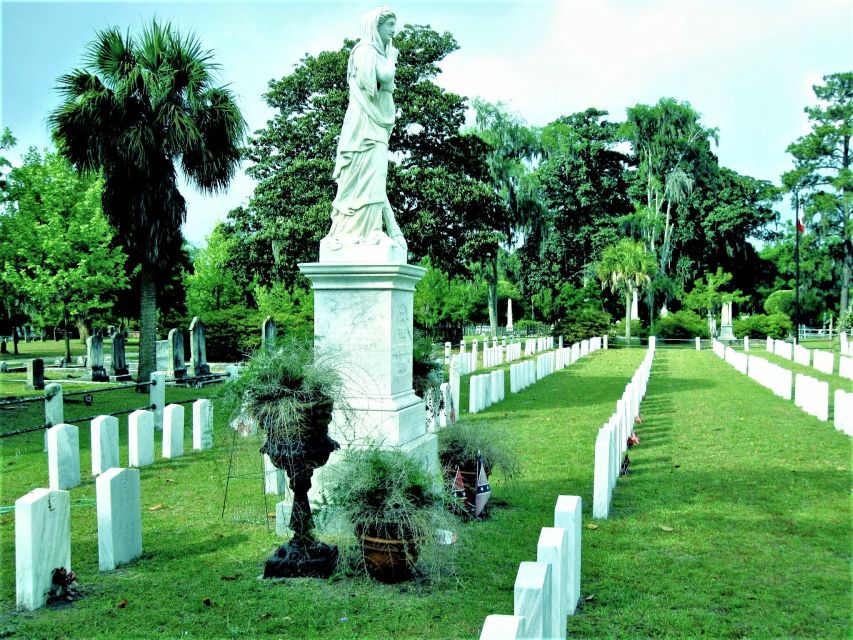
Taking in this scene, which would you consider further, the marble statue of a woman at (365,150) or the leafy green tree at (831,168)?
the leafy green tree at (831,168)

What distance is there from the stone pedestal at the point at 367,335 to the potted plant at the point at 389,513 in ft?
4.80

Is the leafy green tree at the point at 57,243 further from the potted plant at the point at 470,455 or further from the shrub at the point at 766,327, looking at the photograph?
the shrub at the point at 766,327

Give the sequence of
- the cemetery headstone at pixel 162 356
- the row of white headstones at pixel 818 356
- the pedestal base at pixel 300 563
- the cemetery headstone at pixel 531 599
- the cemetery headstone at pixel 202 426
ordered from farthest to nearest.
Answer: the cemetery headstone at pixel 162 356 < the row of white headstones at pixel 818 356 < the cemetery headstone at pixel 202 426 < the pedestal base at pixel 300 563 < the cemetery headstone at pixel 531 599

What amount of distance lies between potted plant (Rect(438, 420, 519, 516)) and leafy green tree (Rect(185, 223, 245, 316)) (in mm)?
31172

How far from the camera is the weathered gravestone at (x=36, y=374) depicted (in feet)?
59.2

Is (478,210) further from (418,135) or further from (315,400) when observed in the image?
(315,400)

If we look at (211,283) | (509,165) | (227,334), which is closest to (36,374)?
(227,334)

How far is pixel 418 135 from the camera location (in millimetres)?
25188

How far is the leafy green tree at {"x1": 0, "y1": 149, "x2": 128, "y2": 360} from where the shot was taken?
23142 mm

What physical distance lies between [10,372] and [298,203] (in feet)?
42.4

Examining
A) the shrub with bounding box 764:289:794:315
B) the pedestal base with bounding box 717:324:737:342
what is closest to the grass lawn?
the pedestal base with bounding box 717:324:737:342

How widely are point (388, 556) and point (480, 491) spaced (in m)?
1.97

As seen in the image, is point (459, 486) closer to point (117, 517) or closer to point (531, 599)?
point (117, 517)

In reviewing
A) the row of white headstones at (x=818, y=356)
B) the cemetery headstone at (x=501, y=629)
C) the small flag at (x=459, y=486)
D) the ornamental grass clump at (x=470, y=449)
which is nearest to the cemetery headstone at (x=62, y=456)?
the ornamental grass clump at (x=470, y=449)
